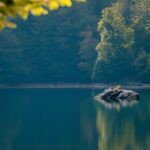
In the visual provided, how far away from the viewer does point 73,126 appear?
97.8 feet

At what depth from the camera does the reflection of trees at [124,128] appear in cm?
2248

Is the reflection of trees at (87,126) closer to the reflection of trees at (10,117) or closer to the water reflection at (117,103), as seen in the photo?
the water reflection at (117,103)

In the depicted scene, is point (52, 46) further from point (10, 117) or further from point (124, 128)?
point (124, 128)

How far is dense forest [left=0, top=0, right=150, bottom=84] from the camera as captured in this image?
6831 centimetres

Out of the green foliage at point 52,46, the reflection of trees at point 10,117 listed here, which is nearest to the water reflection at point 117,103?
→ the reflection of trees at point 10,117

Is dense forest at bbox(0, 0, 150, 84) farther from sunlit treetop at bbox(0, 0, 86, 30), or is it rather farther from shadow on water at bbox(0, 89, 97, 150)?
sunlit treetop at bbox(0, 0, 86, 30)

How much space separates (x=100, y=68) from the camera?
6825 centimetres

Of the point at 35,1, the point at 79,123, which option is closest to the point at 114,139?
the point at 79,123

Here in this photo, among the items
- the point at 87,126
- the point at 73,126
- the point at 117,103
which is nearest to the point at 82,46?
the point at 117,103

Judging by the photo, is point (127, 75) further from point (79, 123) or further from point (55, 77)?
point (79, 123)

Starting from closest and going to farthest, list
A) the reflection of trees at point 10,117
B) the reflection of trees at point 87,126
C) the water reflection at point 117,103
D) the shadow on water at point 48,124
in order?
the reflection of trees at point 87,126 → the shadow on water at point 48,124 → the reflection of trees at point 10,117 → the water reflection at point 117,103

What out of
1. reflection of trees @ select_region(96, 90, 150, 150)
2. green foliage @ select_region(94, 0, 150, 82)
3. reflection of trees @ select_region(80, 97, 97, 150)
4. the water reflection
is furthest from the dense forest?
reflection of trees @ select_region(96, 90, 150, 150)

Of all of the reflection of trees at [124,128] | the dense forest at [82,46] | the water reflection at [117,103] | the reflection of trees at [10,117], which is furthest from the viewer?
the dense forest at [82,46]

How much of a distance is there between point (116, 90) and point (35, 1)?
4210cm
